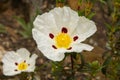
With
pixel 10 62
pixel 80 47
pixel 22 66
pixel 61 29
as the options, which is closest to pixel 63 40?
pixel 61 29

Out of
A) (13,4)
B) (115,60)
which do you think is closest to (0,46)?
(13,4)

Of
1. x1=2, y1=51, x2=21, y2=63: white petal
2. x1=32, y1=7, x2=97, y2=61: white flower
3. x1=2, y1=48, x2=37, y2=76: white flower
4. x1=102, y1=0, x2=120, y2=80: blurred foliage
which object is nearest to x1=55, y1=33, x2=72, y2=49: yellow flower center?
x1=32, y1=7, x2=97, y2=61: white flower

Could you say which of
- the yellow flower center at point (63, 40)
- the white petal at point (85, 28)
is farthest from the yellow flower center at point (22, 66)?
the white petal at point (85, 28)

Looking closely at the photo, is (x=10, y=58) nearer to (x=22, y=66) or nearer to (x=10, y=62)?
(x=10, y=62)

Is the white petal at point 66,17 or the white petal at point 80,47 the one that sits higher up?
the white petal at point 66,17

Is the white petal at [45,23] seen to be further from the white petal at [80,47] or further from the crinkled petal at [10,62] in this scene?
the crinkled petal at [10,62]
